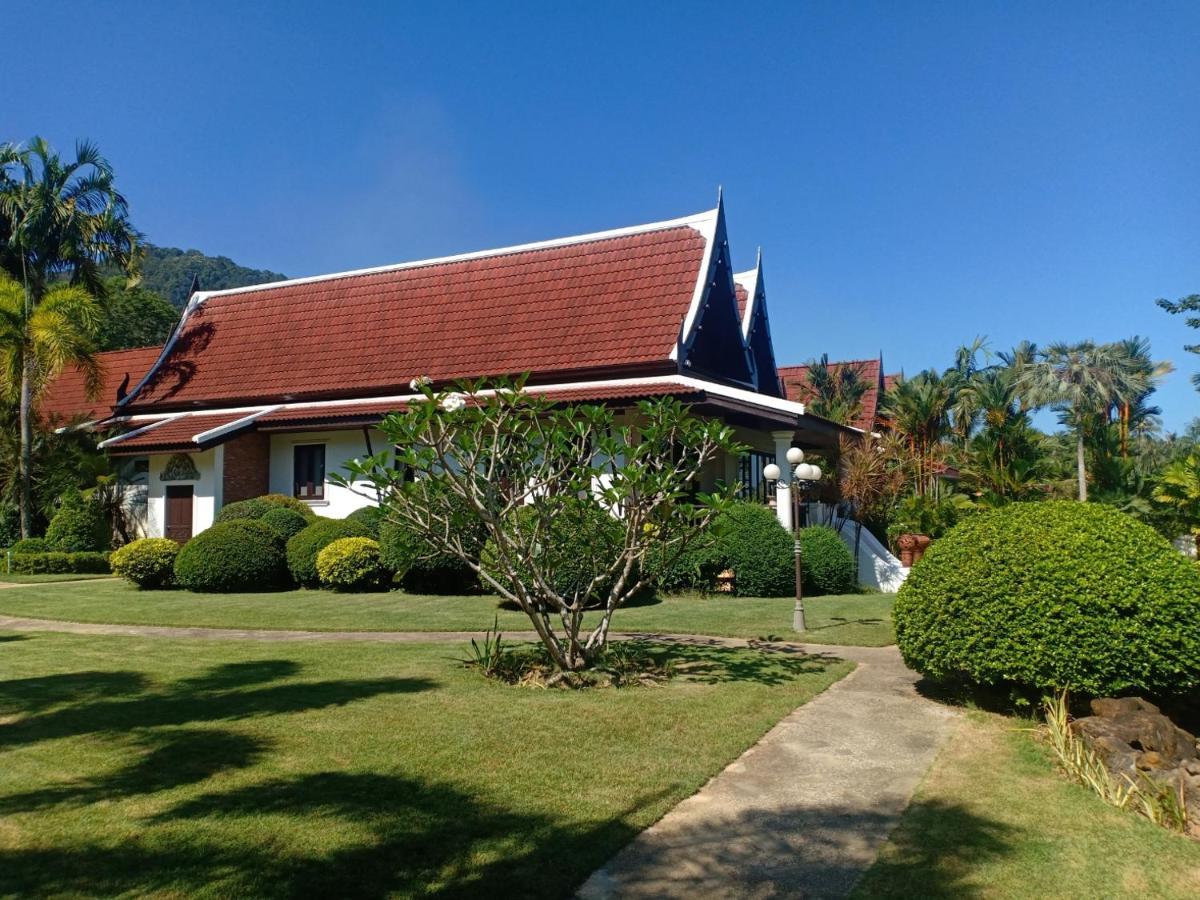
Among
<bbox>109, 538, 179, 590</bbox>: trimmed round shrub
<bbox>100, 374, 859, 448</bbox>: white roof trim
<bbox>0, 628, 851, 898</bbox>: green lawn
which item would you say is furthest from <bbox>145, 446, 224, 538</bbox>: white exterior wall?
<bbox>0, 628, 851, 898</bbox>: green lawn

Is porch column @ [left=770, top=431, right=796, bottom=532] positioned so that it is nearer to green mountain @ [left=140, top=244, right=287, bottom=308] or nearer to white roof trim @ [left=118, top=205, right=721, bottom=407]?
white roof trim @ [left=118, top=205, right=721, bottom=407]

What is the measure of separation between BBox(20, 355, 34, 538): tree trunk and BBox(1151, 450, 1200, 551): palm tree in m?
26.7

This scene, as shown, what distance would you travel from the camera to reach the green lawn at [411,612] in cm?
1248

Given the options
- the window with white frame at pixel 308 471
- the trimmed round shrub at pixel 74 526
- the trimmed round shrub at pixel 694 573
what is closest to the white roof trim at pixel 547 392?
the window with white frame at pixel 308 471

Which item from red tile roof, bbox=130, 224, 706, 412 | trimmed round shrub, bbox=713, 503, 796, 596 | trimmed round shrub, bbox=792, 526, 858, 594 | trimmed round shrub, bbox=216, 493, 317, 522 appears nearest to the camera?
trimmed round shrub, bbox=713, 503, 796, 596

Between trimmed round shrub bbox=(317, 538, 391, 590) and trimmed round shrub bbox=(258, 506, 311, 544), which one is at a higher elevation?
trimmed round shrub bbox=(258, 506, 311, 544)

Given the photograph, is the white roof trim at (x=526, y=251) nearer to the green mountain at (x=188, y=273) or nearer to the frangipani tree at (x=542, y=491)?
the frangipani tree at (x=542, y=491)

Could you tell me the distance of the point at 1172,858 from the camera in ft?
15.6

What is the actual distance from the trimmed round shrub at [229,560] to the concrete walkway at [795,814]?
1347 centimetres

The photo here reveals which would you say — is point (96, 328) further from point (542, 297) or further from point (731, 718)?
point (731, 718)

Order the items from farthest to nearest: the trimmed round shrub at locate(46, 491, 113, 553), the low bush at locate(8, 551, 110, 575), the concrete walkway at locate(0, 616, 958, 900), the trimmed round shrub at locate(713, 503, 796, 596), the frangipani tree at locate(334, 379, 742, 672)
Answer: the trimmed round shrub at locate(46, 491, 113, 553) → the low bush at locate(8, 551, 110, 575) → the trimmed round shrub at locate(713, 503, 796, 596) → the frangipani tree at locate(334, 379, 742, 672) → the concrete walkway at locate(0, 616, 958, 900)

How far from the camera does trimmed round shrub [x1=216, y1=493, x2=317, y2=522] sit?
65.2ft

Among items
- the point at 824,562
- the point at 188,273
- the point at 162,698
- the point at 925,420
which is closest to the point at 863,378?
the point at 925,420

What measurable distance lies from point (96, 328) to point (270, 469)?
6.21m
